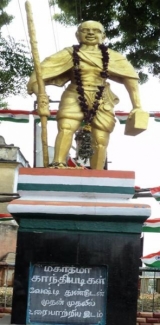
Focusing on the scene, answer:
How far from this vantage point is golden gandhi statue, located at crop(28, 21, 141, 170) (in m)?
5.29

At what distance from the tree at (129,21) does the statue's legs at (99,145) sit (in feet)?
14.7

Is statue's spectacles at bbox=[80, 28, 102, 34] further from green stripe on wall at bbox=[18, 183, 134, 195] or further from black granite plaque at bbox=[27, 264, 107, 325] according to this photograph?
black granite plaque at bbox=[27, 264, 107, 325]

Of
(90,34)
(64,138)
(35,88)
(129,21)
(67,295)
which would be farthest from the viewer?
(129,21)

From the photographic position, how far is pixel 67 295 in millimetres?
4496

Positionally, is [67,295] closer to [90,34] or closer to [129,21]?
[90,34]

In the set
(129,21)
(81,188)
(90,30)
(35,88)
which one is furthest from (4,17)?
(81,188)

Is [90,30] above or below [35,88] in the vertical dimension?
above

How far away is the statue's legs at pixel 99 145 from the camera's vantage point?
17.6 ft

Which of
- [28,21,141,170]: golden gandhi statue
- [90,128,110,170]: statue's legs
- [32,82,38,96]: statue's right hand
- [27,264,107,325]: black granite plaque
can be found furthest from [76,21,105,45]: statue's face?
[27,264,107,325]: black granite plaque

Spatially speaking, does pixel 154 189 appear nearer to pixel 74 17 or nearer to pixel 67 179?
pixel 67 179

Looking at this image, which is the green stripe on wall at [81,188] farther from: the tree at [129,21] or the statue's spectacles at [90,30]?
the tree at [129,21]

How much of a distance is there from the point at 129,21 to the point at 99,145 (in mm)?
4948

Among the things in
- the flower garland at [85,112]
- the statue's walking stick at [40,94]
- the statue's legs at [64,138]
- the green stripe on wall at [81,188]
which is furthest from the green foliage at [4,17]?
the green stripe on wall at [81,188]

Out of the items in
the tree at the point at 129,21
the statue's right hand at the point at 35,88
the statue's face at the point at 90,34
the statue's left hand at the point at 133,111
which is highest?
the tree at the point at 129,21
